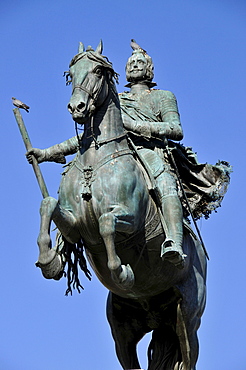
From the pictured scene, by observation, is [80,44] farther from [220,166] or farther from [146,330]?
[146,330]

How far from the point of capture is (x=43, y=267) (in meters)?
17.3

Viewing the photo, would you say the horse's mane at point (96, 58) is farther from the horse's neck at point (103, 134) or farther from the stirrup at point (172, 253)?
the stirrup at point (172, 253)

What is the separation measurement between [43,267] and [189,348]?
10.2ft

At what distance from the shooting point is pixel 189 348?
1925cm

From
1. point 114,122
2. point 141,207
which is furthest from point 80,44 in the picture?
point 141,207

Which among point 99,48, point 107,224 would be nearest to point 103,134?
point 99,48

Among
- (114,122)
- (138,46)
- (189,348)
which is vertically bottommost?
(189,348)

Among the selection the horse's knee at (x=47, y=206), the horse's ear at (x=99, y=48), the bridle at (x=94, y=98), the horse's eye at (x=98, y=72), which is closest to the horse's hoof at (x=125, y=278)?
the horse's knee at (x=47, y=206)

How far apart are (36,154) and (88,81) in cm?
168

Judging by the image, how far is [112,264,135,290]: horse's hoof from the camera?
1709 cm

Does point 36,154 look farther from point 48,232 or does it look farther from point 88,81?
point 48,232

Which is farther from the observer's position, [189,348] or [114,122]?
[189,348]

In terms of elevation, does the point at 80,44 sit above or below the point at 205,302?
above

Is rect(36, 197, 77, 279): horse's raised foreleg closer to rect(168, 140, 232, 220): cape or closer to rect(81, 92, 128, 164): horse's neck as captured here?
rect(81, 92, 128, 164): horse's neck
